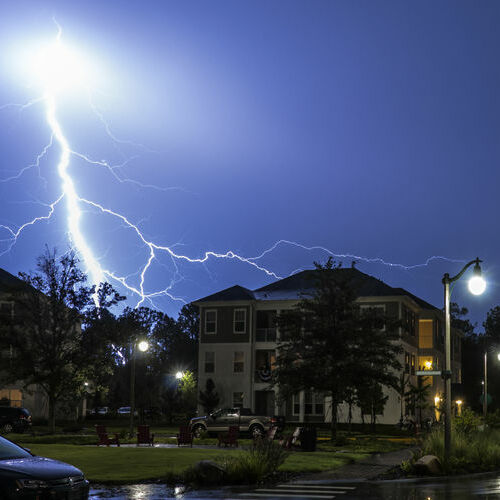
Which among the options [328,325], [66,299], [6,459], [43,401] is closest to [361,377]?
[328,325]

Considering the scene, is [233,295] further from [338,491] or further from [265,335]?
[338,491]

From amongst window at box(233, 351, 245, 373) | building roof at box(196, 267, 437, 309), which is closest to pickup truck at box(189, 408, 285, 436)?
building roof at box(196, 267, 437, 309)

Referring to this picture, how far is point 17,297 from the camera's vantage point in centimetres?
3869

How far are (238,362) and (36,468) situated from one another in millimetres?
44918

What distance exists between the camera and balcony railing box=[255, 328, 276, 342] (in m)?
55.2

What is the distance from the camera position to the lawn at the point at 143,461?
17797mm

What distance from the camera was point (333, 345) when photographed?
33.4 m

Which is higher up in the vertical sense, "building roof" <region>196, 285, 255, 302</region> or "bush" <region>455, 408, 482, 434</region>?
"building roof" <region>196, 285, 255, 302</region>

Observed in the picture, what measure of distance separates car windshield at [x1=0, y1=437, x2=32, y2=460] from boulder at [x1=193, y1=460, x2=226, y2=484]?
Result: 5547 mm

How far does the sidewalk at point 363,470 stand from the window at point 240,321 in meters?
31.0

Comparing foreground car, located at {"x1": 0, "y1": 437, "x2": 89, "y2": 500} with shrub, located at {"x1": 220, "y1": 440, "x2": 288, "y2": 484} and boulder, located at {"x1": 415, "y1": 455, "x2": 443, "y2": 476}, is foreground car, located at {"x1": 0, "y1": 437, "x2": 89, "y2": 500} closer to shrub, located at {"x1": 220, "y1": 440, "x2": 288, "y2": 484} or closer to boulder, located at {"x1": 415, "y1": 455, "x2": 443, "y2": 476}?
shrub, located at {"x1": 220, "y1": 440, "x2": 288, "y2": 484}

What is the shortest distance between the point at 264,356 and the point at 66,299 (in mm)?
19952

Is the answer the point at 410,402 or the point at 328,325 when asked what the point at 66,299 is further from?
the point at 410,402

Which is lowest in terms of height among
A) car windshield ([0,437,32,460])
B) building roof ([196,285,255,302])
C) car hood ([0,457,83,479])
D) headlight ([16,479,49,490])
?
headlight ([16,479,49,490])
